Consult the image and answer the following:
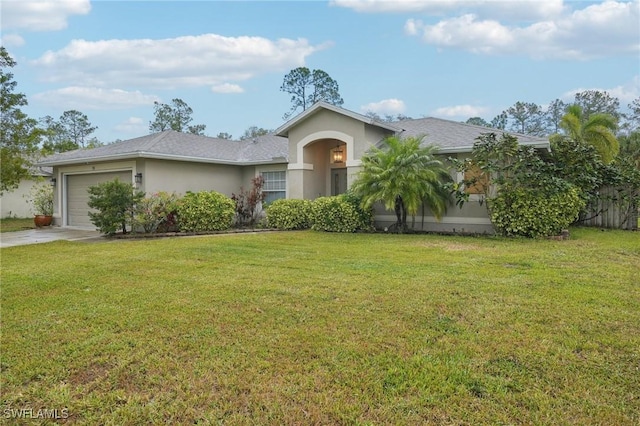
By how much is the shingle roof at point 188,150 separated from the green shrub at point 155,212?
1.66 m

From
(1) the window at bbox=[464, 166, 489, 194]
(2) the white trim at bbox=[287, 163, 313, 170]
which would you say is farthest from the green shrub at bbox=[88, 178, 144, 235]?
(1) the window at bbox=[464, 166, 489, 194]

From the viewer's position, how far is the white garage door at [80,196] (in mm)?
16141

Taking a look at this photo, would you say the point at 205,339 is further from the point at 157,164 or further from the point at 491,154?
the point at 157,164

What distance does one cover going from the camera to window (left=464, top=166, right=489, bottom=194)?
12102mm

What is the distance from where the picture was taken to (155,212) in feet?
42.7

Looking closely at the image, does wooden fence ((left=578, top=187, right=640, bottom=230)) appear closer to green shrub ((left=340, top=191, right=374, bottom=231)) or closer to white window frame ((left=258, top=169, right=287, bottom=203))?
green shrub ((left=340, top=191, right=374, bottom=231))

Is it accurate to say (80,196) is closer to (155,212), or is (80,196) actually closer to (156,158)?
(156,158)

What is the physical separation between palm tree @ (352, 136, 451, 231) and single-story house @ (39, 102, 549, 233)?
912 mm

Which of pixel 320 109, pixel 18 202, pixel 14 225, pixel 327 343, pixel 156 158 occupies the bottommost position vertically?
pixel 327 343

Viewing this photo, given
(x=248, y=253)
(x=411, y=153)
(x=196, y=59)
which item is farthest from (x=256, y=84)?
(x=248, y=253)

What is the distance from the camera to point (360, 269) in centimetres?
693

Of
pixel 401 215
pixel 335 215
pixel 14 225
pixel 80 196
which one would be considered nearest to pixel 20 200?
pixel 14 225

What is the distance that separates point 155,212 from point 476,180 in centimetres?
1007

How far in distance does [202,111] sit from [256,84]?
16637mm
